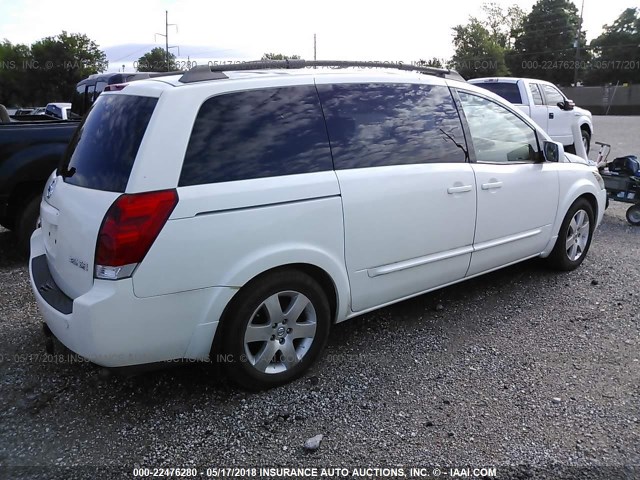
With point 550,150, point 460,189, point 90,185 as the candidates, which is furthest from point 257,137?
point 550,150

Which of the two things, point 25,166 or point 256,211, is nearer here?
point 256,211

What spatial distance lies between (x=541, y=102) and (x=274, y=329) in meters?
10.1

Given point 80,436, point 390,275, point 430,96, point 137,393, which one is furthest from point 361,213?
point 80,436

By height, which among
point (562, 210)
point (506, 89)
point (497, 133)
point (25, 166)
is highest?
point (506, 89)

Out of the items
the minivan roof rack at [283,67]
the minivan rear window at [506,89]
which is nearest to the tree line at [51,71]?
the minivan rear window at [506,89]

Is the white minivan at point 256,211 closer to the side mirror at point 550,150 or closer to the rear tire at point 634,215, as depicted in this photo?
the side mirror at point 550,150

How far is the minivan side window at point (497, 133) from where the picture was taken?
13.5 ft

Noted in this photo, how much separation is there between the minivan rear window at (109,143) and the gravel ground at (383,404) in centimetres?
122

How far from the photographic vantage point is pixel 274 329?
10.2 ft

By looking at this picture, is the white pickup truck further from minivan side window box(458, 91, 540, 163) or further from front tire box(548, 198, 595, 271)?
minivan side window box(458, 91, 540, 163)

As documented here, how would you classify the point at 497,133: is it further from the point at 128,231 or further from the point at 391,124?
the point at 128,231

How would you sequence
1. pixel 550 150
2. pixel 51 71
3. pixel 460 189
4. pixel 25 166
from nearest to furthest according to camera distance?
1. pixel 460 189
2. pixel 550 150
3. pixel 25 166
4. pixel 51 71

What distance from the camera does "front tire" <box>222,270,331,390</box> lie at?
296 cm

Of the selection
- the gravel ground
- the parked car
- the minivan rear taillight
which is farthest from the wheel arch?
the parked car
